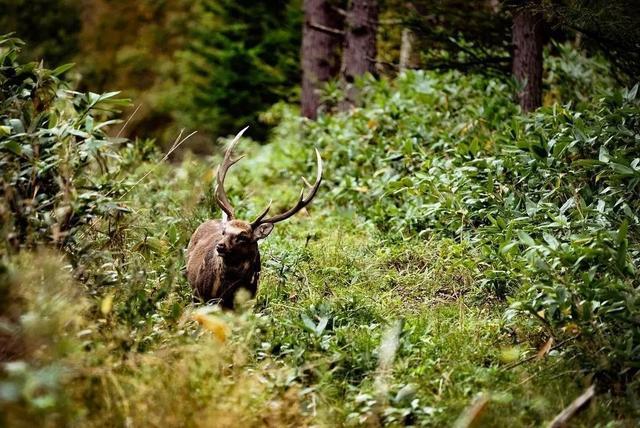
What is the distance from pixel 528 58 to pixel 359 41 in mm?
3690

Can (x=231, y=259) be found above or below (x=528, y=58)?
below

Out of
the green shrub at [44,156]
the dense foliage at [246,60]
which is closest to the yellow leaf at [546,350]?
the green shrub at [44,156]

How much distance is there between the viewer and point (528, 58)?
920 cm

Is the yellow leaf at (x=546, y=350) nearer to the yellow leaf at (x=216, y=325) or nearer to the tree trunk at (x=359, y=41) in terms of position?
the yellow leaf at (x=216, y=325)

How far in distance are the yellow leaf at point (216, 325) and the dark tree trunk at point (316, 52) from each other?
29.1 ft

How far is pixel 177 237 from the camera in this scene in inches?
295

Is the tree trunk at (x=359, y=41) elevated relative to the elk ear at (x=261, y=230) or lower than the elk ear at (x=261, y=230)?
elevated

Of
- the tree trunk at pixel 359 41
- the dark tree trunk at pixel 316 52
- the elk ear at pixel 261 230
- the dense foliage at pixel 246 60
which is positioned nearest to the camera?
the elk ear at pixel 261 230

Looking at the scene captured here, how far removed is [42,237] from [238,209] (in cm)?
427

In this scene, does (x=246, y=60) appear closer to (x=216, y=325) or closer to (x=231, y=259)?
(x=231, y=259)

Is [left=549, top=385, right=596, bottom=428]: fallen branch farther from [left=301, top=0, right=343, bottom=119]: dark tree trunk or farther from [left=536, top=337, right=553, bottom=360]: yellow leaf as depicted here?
[left=301, top=0, right=343, bottom=119]: dark tree trunk

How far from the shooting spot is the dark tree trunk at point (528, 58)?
9.13m

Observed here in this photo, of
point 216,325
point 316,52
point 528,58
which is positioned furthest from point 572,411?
point 316,52

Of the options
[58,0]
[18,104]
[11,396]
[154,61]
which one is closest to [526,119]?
[18,104]
